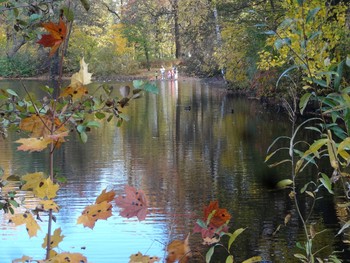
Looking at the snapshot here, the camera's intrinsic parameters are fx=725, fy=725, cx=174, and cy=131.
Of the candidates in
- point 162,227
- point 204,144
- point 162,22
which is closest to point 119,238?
point 162,227

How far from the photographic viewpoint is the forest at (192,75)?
180cm

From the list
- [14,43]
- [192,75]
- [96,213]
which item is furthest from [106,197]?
[192,75]

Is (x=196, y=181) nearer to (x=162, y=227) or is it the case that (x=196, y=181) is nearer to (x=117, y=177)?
(x=117, y=177)

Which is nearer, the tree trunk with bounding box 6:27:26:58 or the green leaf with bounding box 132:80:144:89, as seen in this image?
the green leaf with bounding box 132:80:144:89

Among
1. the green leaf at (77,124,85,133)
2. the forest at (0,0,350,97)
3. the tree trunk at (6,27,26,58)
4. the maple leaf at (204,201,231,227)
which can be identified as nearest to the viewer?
the maple leaf at (204,201,231,227)

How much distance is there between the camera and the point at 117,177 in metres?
12.0

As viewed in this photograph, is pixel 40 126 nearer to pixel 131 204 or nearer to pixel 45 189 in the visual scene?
pixel 45 189

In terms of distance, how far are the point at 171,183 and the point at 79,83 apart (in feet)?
32.8

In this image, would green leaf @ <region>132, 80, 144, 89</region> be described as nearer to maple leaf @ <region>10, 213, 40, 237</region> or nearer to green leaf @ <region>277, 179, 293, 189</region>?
maple leaf @ <region>10, 213, 40, 237</region>

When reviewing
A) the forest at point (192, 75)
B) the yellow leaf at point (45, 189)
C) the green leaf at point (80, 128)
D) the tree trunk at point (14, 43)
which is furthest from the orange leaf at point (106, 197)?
the tree trunk at point (14, 43)

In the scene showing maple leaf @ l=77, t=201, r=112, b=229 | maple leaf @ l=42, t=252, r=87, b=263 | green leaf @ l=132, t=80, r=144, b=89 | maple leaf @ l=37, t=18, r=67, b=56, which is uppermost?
maple leaf @ l=37, t=18, r=67, b=56

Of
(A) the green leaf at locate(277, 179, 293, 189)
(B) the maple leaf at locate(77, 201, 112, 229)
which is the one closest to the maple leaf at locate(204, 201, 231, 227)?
(B) the maple leaf at locate(77, 201, 112, 229)

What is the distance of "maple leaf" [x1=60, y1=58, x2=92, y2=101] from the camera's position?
1703mm

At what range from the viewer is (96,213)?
5.83ft
